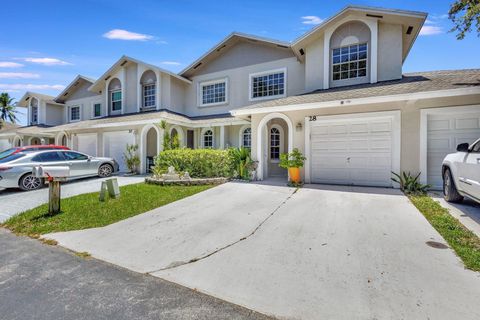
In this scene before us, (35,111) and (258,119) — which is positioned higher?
(35,111)

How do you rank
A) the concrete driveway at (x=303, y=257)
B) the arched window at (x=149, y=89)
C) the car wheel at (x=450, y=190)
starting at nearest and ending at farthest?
the concrete driveway at (x=303, y=257)
the car wheel at (x=450, y=190)
the arched window at (x=149, y=89)

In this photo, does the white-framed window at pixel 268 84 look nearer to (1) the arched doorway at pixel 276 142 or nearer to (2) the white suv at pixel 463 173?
(1) the arched doorway at pixel 276 142

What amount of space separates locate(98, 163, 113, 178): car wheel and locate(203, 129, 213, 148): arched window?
19.8ft

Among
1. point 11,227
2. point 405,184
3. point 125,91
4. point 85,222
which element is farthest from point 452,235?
point 125,91

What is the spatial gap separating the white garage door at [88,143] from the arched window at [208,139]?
8046mm

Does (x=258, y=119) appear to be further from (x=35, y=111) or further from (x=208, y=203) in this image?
(x=35, y=111)

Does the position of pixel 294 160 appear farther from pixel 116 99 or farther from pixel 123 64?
pixel 116 99

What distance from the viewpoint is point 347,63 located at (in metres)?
11.6

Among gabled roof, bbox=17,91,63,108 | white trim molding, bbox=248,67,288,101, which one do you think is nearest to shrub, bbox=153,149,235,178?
white trim molding, bbox=248,67,288,101

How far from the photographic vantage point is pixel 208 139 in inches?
658

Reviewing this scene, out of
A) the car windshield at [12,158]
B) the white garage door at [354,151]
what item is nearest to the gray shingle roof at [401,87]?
the white garage door at [354,151]

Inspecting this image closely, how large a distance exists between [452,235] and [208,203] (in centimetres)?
572

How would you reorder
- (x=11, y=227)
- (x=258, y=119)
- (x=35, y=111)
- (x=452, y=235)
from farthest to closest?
(x=35, y=111)
(x=258, y=119)
(x=11, y=227)
(x=452, y=235)

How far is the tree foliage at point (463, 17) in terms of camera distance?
8734 millimetres
